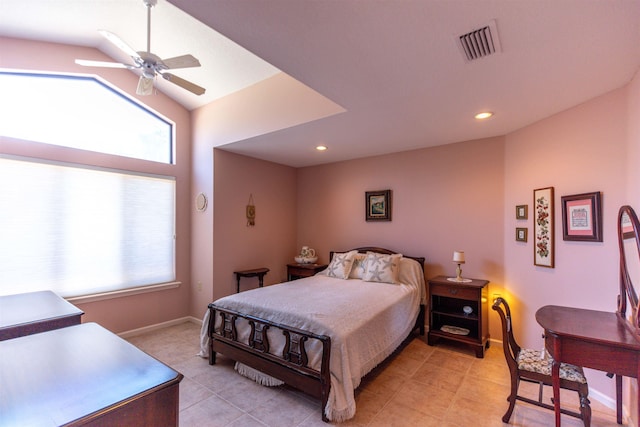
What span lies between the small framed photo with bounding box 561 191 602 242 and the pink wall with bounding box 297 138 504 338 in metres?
0.85

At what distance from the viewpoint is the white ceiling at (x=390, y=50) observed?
143cm

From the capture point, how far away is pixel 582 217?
8.00 ft

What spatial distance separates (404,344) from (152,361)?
2964mm

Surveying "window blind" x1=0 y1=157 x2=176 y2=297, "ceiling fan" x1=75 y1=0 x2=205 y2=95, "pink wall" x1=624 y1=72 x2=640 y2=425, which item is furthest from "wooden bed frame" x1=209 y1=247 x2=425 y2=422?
"ceiling fan" x1=75 y1=0 x2=205 y2=95

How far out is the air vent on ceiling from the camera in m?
1.55

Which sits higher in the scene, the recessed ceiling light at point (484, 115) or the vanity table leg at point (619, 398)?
the recessed ceiling light at point (484, 115)

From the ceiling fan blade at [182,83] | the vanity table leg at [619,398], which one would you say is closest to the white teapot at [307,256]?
the ceiling fan blade at [182,83]

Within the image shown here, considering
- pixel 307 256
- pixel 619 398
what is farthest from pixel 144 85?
pixel 619 398

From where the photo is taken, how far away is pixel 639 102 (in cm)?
195

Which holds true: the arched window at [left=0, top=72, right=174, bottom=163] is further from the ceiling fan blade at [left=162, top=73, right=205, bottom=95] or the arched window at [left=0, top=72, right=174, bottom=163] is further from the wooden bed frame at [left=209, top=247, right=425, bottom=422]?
the wooden bed frame at [left=209, top=247, right=425, bottom=422]

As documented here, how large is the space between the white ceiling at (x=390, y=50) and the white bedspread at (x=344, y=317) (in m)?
1.79

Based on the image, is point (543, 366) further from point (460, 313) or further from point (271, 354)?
point (271, 354)

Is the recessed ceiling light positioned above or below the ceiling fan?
below

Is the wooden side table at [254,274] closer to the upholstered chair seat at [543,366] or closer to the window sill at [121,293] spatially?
the window sill at [121,293]
